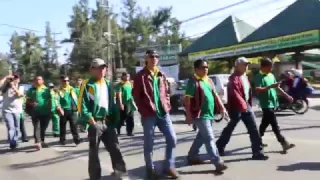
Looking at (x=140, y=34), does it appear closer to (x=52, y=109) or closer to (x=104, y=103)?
(x=52, y=109)

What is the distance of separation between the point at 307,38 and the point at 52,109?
17.5 meters

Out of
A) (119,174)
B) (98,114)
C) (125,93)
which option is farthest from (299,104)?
(98,114)

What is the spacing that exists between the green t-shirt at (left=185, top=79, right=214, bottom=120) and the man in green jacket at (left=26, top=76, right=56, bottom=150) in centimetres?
443

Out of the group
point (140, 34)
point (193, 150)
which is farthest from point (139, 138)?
point (140, 34)

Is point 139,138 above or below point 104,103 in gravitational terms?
below

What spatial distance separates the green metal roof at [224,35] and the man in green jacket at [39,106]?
71.8 feet

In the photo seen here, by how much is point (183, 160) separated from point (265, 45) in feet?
68.2

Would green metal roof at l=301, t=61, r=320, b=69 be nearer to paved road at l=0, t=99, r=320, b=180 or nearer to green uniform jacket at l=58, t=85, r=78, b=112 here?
paved road at l=0, t=99, r=320, b=180

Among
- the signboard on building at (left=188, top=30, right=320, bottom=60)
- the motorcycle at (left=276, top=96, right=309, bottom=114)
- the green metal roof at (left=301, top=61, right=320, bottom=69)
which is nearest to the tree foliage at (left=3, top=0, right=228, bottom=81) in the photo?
the green metal roof at (left=301, top=61, right=320, bottom=69)

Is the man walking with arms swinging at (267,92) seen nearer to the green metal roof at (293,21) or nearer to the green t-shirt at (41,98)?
the green t-shirt at (41,98)

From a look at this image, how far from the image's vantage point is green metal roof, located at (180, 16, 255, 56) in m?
31.3

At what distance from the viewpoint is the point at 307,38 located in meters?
24.1

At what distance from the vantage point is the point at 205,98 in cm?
659

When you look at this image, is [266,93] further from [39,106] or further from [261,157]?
[39,106]
